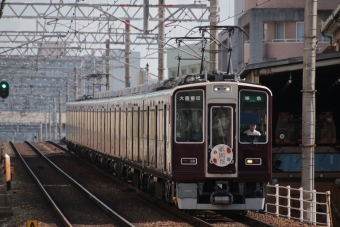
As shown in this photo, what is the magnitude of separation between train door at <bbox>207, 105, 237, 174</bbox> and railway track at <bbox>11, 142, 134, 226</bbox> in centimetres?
195

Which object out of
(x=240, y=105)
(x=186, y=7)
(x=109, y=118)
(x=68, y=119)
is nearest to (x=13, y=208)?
(x=240, y=105)

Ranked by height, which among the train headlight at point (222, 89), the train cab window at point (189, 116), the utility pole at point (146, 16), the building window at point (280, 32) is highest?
the building window at point (280, 32)

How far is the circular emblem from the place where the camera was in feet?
50.1

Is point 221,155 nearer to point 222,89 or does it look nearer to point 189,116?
point 189,116

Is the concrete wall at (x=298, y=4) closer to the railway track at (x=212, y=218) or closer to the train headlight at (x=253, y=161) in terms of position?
the railway track at (x=212, y=218)

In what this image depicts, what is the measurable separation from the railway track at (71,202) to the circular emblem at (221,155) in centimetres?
196

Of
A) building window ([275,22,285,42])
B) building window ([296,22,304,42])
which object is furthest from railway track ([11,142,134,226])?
building window ([296,22,304,42])

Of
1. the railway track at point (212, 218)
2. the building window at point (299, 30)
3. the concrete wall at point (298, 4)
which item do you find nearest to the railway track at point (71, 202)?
the railway track at point (212, 218)

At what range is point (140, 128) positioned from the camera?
19.9 metres

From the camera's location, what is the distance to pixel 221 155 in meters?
15.3

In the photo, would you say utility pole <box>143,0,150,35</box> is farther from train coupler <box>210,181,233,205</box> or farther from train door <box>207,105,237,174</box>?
train coupler <box>210,181,233,205</box>

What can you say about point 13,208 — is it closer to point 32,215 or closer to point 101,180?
point 32,215

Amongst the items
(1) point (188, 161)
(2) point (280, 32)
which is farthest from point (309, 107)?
(2) point (280, 32)

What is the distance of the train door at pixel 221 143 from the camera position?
15258 mm
